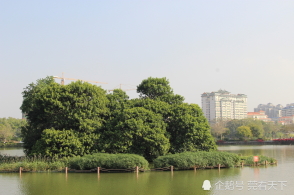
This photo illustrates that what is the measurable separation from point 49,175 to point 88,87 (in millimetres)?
8506

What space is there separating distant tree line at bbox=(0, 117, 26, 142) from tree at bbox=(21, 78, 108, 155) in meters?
52.3

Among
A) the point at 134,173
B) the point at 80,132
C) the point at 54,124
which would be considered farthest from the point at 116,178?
the point at 54,124

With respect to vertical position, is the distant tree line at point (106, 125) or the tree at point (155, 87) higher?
the tree at point (155, 87)

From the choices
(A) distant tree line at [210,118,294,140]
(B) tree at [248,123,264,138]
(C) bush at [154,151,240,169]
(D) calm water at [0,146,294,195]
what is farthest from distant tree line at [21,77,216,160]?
(B) tree at [248,123,264,138]

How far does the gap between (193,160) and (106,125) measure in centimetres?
815

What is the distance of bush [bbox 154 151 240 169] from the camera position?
80.1ft

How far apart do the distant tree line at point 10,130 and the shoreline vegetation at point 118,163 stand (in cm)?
5509

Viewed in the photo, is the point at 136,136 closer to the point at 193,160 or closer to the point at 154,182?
the point at 193,160

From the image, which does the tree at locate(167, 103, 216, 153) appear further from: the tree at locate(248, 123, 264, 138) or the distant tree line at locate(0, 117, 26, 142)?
the tree at locate(248, 123, 264, 138)

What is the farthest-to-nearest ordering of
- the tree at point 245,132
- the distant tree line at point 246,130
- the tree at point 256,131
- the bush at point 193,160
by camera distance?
1. the tree at point 256,131
2. the distant tree line at point 246,130
3. the tree at point 245,132
4. the bush at point 193,160

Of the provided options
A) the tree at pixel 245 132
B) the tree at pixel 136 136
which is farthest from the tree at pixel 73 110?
the tree at pixel 245 132

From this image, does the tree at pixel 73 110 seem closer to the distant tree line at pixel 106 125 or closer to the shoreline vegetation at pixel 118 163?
the distant tree line at pixel 106 125

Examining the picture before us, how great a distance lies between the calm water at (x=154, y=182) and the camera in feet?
57.2

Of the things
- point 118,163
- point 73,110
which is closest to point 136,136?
point 118,163
